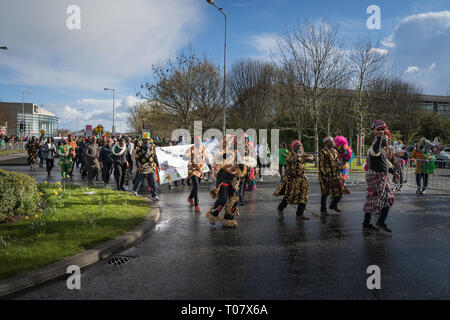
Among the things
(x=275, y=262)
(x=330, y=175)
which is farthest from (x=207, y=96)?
(x=275, y=262)

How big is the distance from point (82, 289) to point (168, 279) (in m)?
0.92

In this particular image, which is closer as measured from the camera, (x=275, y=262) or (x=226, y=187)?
(x=275, y=262)

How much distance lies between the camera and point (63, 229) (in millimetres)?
5934

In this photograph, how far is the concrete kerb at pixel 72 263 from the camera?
12.6 ft

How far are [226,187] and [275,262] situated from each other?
8.13 ft

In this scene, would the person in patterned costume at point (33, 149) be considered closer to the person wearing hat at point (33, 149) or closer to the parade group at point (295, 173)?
the person wearing hat at point (33, 149)

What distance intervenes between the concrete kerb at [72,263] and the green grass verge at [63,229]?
0.14 m

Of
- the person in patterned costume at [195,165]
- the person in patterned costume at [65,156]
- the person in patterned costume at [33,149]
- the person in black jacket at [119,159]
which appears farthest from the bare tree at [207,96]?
the person in patterned costume at [195,165]

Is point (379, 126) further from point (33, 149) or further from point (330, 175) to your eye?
point (33, 149)

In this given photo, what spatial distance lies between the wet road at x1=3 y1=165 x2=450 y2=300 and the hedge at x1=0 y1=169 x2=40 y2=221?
263 centimetres

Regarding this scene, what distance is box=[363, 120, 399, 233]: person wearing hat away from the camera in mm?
6207

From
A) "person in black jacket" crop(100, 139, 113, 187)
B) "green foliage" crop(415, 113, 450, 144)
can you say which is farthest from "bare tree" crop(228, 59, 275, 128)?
"person in black jacket" crop(100, 139, 113, 187)

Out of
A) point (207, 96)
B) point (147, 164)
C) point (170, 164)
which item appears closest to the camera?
point (147, 164)

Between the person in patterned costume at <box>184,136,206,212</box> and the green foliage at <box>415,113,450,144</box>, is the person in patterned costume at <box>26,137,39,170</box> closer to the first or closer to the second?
the person in patterned costume at <box>184,136,206,212</box>
